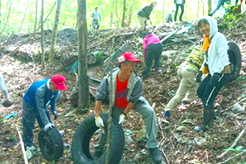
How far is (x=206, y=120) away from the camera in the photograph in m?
5.19

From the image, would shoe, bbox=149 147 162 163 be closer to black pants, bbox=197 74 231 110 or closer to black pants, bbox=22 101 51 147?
black pants, bbox=197 74 231 110

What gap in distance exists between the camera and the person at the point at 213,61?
4.65 m

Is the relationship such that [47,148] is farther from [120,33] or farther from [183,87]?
[120,33]

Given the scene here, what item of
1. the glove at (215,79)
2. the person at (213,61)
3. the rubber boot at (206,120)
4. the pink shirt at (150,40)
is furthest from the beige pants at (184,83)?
the pink shirt at (150,40)

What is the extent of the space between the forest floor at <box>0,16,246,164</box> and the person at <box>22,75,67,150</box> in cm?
55

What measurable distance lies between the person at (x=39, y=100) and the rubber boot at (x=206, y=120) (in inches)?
105

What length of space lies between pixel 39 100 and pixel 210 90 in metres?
3.20

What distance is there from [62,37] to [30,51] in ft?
6.14

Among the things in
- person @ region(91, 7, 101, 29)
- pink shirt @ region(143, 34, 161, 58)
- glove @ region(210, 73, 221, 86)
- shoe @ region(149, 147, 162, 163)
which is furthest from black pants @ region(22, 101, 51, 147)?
person @ region(91, 7, 101, 29)

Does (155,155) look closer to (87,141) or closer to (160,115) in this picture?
(87,141)

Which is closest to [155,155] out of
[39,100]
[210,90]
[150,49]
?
[210,90]

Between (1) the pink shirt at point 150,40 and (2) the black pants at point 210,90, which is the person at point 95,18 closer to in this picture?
(1) the pink shirt at point 150,40

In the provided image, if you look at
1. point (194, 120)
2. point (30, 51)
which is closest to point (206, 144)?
point (194, 120)

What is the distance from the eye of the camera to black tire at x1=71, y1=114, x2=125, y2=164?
4.45 m
